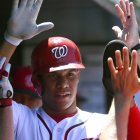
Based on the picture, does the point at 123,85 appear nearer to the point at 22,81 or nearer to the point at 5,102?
the point at 5,102

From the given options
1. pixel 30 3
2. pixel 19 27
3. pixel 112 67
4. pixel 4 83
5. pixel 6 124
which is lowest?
pixel 6 124

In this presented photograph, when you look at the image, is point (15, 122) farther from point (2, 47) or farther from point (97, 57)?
point (97, 57)

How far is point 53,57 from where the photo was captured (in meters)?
3.83

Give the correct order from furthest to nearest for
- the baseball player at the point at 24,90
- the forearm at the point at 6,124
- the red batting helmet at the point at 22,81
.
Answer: the red batting helmet at the point at 22,81 < the baseball player at the point at 24,90 < the forearm at the point at 6,124

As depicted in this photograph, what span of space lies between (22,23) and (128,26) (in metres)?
0.72

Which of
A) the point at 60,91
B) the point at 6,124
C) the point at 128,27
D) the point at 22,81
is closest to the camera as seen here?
the point at 6,124

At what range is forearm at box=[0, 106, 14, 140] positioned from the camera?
3414 mm

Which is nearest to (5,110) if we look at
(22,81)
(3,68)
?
(3,68)

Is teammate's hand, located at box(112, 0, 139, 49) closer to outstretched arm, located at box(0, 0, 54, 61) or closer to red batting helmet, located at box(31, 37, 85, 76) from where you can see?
red batting helmet, located at box(31, 37, 85, 76)

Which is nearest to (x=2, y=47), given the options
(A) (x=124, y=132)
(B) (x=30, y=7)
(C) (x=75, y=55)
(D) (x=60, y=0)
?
(B) (x=30, y=7)

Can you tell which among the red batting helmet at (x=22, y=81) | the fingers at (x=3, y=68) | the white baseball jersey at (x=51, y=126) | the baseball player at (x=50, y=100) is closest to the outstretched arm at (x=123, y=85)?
the baseball player at (x=50, y=100)

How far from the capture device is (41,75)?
12.5 ft

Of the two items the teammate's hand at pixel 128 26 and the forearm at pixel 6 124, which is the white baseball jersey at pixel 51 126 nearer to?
the forearm at pixel 6 124

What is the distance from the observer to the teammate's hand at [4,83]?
3.46 metres
